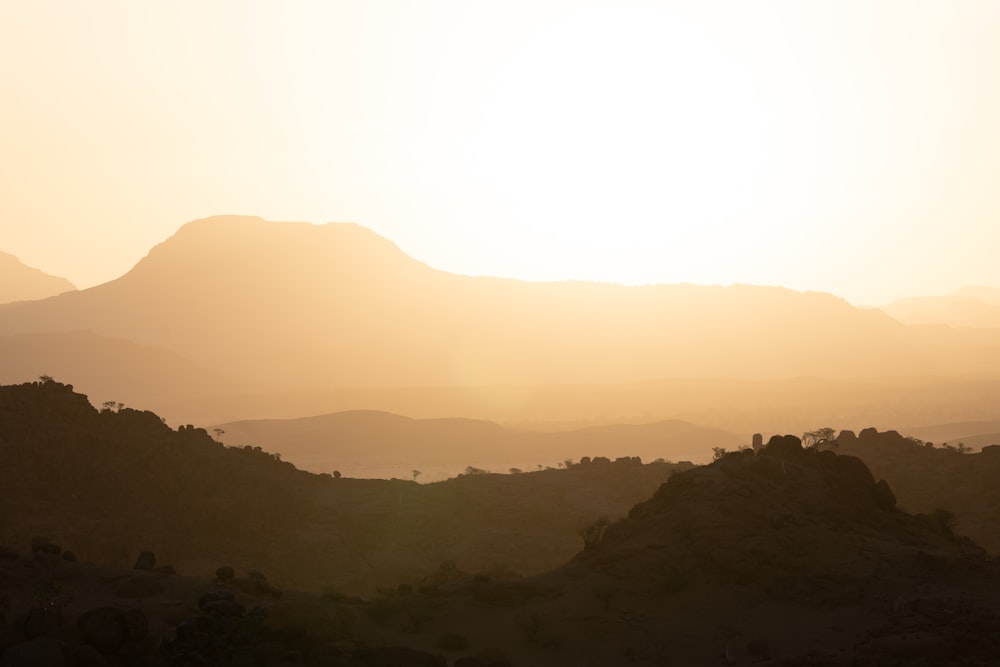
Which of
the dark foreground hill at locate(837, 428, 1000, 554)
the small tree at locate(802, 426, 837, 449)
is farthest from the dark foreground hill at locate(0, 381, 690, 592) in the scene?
the dark foreground hill at locate(837, 428, 1000, 554)

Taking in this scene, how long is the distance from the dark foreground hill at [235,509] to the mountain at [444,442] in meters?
48.6

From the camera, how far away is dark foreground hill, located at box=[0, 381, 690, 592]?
44188mm

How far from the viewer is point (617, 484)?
61.5 meters

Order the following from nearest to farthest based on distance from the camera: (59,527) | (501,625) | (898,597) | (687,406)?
(898,597), (501,625), (59,527), (687,406)

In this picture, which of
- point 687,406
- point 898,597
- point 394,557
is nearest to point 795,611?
point 898,597

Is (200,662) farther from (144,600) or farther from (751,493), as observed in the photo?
(751,493)

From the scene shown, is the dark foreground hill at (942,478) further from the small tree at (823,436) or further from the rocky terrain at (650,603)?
the rocky terrain at (650,603)

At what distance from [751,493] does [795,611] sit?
7.52m

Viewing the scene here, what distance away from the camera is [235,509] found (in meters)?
49.2

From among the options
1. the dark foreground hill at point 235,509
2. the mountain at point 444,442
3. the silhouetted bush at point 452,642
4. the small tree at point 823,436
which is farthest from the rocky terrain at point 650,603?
the mountain at point 444,442

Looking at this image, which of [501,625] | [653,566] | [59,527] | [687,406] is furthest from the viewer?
[687,406]

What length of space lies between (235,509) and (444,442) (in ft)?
257

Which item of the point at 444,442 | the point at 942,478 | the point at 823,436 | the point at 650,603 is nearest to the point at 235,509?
the point at 650,603

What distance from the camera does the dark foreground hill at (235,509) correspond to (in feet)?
145
